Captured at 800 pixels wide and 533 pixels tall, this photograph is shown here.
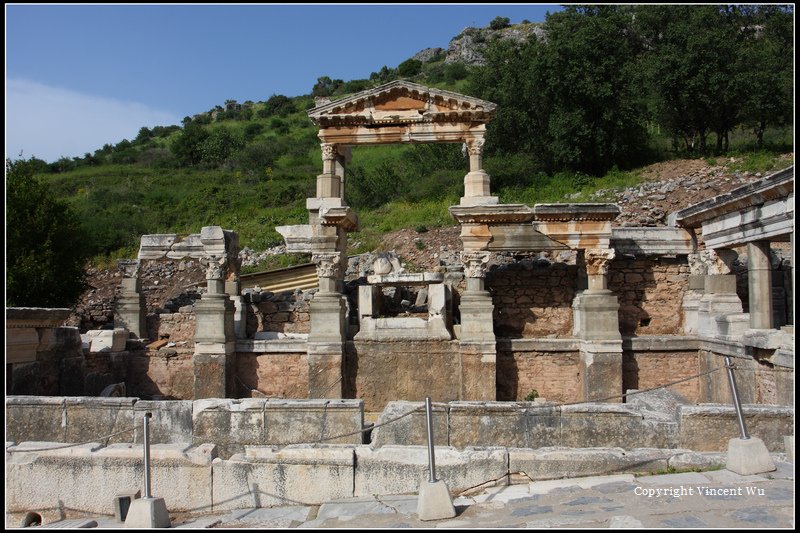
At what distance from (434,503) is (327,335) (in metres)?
7.60

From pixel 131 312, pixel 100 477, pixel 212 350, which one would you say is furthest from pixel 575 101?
pixel 100 477

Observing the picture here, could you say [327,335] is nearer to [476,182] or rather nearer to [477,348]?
[477,348]

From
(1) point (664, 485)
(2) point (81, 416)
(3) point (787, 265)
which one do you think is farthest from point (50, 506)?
(3) point (787, 265)

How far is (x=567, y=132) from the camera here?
1041 inches

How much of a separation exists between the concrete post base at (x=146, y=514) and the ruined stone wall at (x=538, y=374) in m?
8.54

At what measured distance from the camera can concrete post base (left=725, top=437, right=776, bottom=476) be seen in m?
6.06

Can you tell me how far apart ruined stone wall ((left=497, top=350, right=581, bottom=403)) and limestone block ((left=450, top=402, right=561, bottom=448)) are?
245 inches

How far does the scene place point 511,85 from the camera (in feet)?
95.6

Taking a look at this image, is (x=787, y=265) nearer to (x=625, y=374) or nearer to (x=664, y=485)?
(x=625, y=374)

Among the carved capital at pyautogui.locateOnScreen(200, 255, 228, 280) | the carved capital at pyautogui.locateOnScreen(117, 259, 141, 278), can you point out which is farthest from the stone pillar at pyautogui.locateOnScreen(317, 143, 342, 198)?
the carved capital at pyautogui.locateOnScreen(117, 259, 141, 278)

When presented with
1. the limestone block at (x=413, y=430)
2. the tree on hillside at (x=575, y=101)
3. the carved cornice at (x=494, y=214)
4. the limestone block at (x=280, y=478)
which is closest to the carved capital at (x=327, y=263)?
the carved cornice at (x=494, y=214)

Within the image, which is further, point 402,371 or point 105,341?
point 105,341

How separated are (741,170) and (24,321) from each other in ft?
71.4

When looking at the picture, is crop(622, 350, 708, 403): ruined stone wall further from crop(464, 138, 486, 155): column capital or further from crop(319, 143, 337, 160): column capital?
crop(319, 143, 337, 160): column capital
